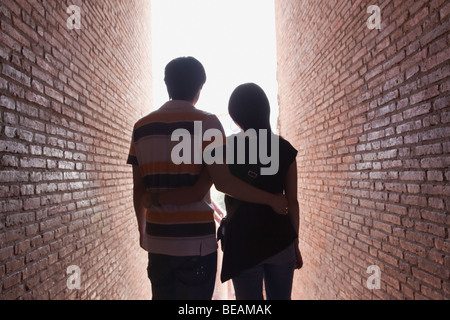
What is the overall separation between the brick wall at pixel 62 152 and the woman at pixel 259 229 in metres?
1.36

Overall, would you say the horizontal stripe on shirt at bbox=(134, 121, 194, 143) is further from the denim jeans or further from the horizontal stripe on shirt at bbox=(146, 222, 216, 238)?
the denim jeans

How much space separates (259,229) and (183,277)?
49cm

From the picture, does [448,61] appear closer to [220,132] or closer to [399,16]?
[399,16]

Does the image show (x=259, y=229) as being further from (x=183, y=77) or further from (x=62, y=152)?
(x=62, y=152)

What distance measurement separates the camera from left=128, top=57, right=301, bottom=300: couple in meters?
1.41

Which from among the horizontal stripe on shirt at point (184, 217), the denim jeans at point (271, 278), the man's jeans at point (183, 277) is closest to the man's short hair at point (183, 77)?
the horizontal stripe on shirt at point (184, 217)

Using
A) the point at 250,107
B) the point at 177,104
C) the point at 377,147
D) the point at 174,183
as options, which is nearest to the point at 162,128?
the point at 177,104

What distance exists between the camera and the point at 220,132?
1.45 m

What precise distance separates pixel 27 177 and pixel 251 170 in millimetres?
1548

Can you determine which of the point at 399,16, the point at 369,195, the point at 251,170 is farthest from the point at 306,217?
the point at 251,170

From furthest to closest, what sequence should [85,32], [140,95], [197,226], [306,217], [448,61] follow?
[140,95] < [306,217] < [85,32] < [448,61] < [197,226]

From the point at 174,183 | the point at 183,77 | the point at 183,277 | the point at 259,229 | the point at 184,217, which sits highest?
the point at 183,77

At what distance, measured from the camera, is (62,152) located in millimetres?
2623

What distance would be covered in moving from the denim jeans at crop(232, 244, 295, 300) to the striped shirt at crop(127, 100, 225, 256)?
38 cm
